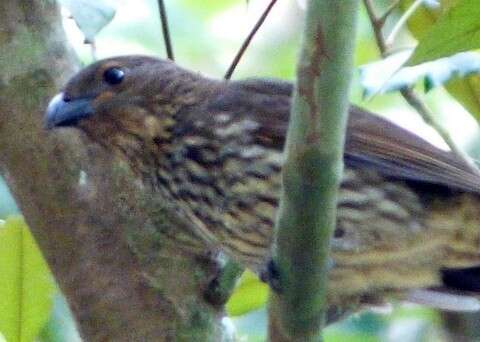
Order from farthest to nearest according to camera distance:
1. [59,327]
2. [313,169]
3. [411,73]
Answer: [59,327]
[411,73]
[313,169]

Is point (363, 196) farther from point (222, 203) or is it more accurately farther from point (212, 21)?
point (212, 21)

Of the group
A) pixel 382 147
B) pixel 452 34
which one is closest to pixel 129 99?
pixel 382 147

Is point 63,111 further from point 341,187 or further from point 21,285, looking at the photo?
point 341,187

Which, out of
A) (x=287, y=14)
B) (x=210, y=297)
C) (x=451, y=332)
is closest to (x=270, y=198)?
(x=210, y=297)

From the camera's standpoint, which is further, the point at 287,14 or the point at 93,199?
the point at 287,14

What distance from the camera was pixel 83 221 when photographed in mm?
2650

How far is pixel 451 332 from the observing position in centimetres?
231

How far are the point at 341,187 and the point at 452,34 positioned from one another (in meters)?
0.73

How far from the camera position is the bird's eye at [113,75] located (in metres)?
2.94

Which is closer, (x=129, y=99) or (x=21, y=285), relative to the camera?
(x=21, y=285)

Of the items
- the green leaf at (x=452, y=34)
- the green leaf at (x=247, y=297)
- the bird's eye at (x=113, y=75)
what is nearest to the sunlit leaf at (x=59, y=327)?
the green leaf at (x=247, y=297)

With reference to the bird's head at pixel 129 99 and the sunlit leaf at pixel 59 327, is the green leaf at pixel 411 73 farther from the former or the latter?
the sunlit leaf at pixel 59 327

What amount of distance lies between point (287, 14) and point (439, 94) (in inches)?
37.1

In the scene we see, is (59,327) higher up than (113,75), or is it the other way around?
(113,75)
